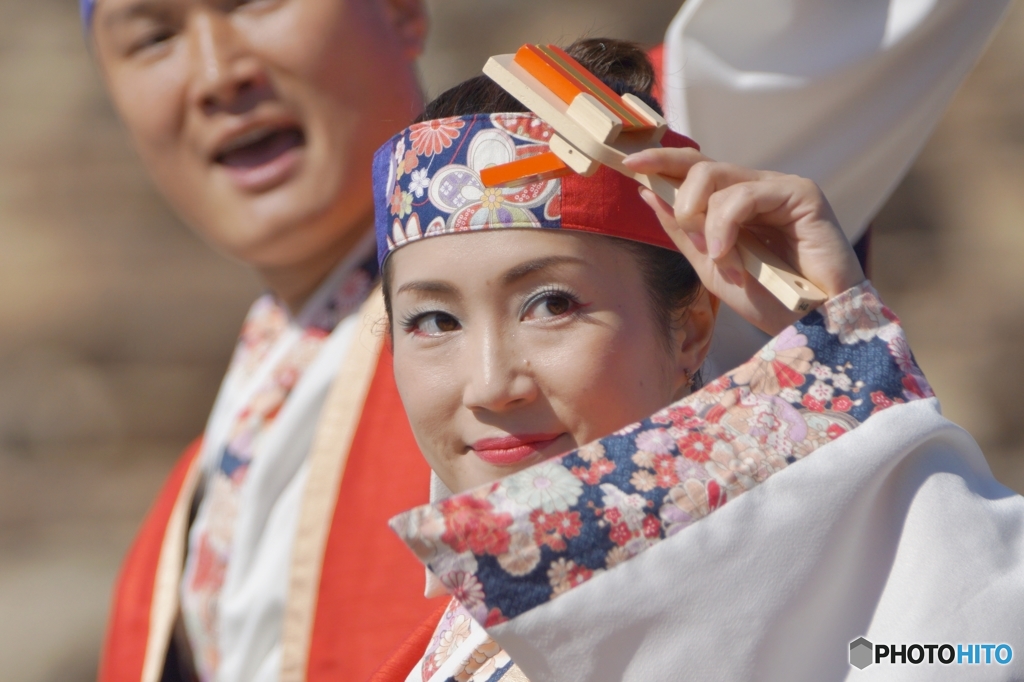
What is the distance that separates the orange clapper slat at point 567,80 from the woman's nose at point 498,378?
0.80 ft

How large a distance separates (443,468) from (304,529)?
55 centimetres

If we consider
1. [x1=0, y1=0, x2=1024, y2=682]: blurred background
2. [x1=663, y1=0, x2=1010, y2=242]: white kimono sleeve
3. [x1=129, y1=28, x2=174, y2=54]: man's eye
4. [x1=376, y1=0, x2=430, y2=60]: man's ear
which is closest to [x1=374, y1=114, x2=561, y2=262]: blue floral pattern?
[x1=663, y1=0, x2=1010, y2=242]: white kimono sleeve

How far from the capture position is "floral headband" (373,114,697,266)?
3.95ft

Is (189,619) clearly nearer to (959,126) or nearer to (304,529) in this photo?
(304,529)

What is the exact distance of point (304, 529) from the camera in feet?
5.67

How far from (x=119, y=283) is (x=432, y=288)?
125 inches

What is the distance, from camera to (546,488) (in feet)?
3.29

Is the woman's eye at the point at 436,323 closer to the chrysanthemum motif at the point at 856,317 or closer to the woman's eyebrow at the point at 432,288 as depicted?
the woman's eyebrow at the point at 432,288

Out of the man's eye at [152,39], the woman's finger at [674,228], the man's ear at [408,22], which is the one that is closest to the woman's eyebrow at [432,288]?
the woman's finger at [674,228]

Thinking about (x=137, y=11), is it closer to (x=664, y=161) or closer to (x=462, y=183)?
(x=462, y=183)

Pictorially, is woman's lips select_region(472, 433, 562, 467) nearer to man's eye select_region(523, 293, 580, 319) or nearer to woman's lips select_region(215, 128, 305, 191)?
man's eye select_region(523, 293, 580, 319)

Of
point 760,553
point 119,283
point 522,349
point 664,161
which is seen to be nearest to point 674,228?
point 664,161

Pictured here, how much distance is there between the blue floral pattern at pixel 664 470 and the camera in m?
0.98

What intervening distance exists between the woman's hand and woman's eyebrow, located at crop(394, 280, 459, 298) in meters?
0.24
